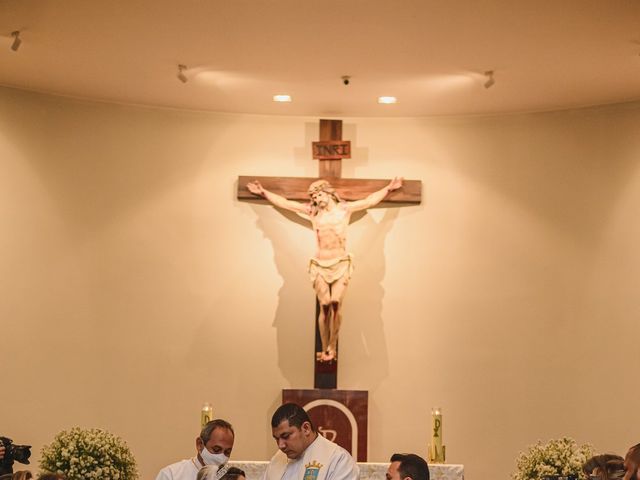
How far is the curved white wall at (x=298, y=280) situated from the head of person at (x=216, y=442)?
4160mm

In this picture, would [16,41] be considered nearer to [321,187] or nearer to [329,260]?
[321,187]

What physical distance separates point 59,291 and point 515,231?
4.16 metres

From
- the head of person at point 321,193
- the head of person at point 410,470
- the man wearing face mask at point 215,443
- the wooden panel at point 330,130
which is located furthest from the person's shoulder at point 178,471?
the wooden panel at point 330,130

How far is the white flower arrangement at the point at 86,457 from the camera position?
6797mm

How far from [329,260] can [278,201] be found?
0.78m

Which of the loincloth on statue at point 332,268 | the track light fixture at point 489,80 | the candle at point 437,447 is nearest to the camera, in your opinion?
the candle at point 437,447

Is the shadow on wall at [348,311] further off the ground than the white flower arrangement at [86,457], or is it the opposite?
the shadow on wall at [348,311]

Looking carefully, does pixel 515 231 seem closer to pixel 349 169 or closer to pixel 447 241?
pixel 447 241

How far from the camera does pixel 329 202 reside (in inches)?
388

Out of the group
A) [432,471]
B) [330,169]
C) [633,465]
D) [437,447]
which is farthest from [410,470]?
[330,169]

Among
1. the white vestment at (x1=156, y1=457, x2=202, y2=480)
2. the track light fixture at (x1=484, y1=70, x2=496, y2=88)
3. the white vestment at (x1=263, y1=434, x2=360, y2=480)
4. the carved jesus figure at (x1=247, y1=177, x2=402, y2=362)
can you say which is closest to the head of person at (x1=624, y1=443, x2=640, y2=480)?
the white vestment at (x1=263, y1=434, x2=360, y2=480)

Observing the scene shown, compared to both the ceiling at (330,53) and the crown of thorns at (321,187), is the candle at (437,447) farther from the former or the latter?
the ceiling at (330,53)

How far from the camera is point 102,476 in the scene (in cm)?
681

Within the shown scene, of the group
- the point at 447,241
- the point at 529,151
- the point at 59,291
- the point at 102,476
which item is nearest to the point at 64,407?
the point at 59,291
